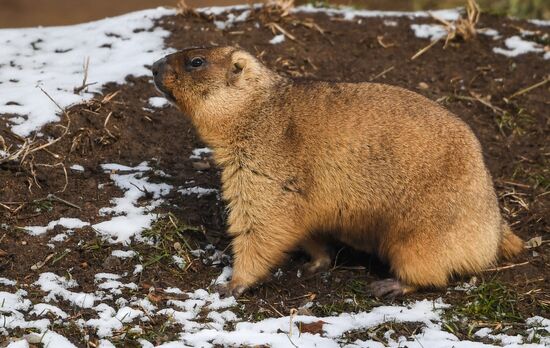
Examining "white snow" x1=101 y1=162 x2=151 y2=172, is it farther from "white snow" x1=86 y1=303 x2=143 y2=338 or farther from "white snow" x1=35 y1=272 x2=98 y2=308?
"white snow" x1=86 y1=303 x2=143 y2=338

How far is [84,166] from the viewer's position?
6789 mm

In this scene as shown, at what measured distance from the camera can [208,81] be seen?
5980mm

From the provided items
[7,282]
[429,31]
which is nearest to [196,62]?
[7,282]

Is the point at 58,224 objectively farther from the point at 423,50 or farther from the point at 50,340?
the point at 423,50

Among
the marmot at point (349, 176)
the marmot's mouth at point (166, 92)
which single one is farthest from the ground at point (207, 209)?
the marmot's mouth at point (166, 92)

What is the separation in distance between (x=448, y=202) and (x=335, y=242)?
1112 millimetres

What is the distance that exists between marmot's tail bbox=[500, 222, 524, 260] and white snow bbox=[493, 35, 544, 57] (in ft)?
11.3

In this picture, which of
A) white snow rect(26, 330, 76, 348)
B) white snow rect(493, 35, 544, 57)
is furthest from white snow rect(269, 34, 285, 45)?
white snow rect(26, 330, 76, 348)

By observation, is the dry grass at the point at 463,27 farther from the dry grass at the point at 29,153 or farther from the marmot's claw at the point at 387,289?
the dry grass at the point at 29,153

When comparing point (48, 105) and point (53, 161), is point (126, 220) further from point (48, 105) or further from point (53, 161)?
point (48, 105)

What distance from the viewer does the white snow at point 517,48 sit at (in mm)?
9086

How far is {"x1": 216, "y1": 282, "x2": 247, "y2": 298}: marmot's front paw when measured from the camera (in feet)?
18.6

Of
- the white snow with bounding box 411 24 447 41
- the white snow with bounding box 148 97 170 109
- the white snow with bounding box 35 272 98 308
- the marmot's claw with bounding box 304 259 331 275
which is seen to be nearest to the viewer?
the white snow with bounding box 35 272 98 308

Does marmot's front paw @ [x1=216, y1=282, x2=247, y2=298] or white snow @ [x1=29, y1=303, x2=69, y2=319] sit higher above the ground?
white snow @ [x1=29, y1=303, x2=69, y2=319]
